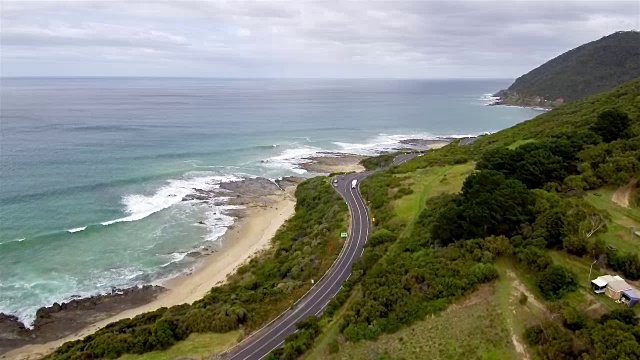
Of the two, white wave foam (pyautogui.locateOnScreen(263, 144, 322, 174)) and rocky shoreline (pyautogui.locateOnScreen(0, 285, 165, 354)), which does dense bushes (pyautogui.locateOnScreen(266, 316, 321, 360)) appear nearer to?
rocky shoreline (pyautogui.locateOnScreen(0, 285, 165, 354))

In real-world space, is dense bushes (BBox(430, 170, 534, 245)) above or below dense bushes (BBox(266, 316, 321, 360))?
above

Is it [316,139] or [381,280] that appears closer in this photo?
[381,280]

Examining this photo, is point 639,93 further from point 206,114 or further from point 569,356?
point 206,114

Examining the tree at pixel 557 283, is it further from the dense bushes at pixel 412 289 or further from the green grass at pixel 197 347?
the green grass at pixel 197 347

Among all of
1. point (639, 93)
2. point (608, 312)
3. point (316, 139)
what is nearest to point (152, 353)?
point (608, 312)

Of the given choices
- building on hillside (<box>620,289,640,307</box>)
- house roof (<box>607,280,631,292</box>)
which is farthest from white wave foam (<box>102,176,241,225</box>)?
building on hillside (<box>620,289,640,307</box>)
